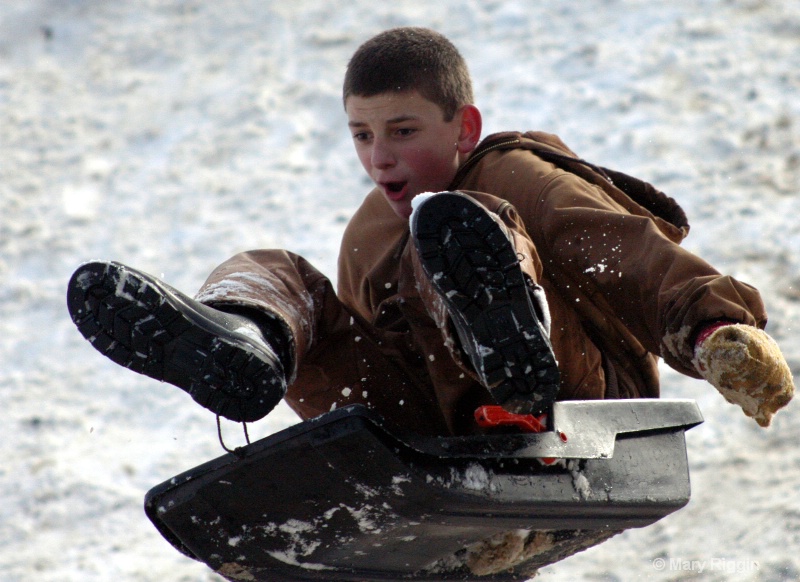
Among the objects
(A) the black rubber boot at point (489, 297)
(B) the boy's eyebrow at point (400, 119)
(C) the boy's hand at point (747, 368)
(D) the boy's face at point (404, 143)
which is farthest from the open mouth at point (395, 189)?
(C) the boy's hand at point (747, 368)

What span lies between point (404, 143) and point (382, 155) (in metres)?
0.07

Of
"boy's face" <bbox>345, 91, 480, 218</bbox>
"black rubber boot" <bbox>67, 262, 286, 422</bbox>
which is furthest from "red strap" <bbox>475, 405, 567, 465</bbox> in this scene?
"boy's face" <bbox>345, 91, 480, 218</bbox>

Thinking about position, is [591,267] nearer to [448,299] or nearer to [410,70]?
[448,299]

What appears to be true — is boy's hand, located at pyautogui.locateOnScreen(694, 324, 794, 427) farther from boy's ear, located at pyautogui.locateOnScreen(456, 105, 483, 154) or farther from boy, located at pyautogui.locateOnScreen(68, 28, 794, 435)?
boy's ear, located at pyautogui.locateOnScreen(456, 105, 483, 154)

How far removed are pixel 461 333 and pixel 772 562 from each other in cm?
170

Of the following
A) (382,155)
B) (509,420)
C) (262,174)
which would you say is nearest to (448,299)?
(509,420)

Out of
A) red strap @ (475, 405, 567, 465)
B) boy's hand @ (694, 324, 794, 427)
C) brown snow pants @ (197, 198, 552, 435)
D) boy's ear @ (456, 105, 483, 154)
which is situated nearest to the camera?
boy's hand @ (694, 324, 794, 427)

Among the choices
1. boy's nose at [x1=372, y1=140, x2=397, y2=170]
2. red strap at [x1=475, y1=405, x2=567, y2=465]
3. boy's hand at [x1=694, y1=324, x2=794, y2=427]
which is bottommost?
red strap at [x1=475, y1=405, x2=567, y2=465]

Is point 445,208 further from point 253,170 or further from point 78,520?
point 253,170

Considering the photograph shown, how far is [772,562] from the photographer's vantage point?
3.13 m

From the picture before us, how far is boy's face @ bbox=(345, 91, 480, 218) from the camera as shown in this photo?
8.52ft

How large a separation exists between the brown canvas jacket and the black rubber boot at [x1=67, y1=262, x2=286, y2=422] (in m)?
0.56

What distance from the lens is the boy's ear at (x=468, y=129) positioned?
2736 mm

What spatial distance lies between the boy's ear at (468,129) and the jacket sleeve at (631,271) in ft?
1.13
